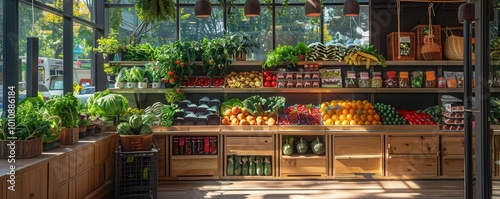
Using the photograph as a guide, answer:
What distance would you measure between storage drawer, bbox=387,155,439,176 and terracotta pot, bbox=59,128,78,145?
4045 mm

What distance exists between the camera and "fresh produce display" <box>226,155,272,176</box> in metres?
6.21

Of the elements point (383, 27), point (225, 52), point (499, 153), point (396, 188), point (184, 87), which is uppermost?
point (383, 27)

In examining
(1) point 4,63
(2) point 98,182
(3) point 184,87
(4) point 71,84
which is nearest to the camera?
(1) point 4,63

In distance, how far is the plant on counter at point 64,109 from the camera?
4363mm

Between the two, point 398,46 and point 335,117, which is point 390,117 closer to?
point 335,117

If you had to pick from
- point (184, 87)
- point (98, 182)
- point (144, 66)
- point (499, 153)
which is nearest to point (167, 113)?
point (184, 87)

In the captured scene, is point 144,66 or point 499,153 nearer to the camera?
point 499,153

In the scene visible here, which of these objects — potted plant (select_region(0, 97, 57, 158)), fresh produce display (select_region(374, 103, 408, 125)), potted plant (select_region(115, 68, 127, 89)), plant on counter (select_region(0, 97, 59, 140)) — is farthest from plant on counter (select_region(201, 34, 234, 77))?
potted plant (select_region(0, 97, 57, 158))

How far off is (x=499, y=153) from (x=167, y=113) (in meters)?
4.42

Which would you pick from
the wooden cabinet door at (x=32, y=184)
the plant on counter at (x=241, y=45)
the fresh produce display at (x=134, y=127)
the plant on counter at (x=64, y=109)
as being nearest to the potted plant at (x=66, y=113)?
the plant on counter at (x=64, y=109)

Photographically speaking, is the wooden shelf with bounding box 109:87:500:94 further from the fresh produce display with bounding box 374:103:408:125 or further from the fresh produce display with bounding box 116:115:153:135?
the fresh produce display with bounding box 116:115:153:135

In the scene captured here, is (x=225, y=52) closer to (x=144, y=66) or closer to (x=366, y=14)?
(x=144, y=66)

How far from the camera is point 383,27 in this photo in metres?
7.10

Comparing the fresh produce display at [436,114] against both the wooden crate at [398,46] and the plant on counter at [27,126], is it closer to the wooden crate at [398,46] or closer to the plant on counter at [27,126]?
the wooden crate at [398,46]
